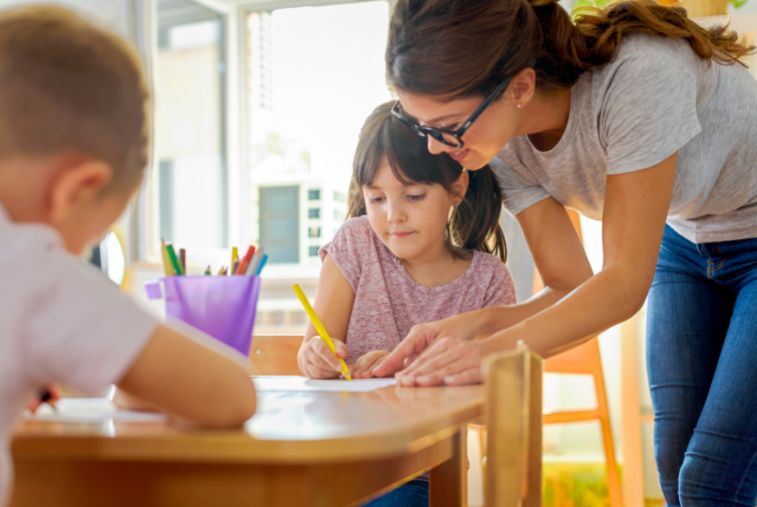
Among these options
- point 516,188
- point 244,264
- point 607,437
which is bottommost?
point 607,437

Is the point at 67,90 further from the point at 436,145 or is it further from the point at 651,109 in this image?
the point at 651,109

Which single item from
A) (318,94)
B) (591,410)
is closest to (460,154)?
(591,410)

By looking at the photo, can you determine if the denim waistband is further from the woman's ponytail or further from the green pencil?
the green pencil

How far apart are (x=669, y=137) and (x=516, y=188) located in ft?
1.22

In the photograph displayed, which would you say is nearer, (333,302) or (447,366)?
(447,366)

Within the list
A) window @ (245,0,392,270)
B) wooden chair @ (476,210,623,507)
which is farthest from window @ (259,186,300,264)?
wooden chair @ (476,210,623,507)

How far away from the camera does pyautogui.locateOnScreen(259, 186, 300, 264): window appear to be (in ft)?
10.4

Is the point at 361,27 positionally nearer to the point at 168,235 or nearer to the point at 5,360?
the point at 168,235

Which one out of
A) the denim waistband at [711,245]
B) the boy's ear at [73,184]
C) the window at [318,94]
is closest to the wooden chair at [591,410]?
the denim waistband at [711,245]

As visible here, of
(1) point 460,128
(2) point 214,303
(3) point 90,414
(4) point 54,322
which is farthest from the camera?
(1) point 460,128

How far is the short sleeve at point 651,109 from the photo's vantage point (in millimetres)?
965

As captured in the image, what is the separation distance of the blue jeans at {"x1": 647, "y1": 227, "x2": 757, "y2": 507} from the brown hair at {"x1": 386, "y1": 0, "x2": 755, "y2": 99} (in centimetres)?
37

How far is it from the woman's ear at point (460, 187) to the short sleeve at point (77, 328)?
3.16ft

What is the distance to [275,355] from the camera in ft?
4.11
